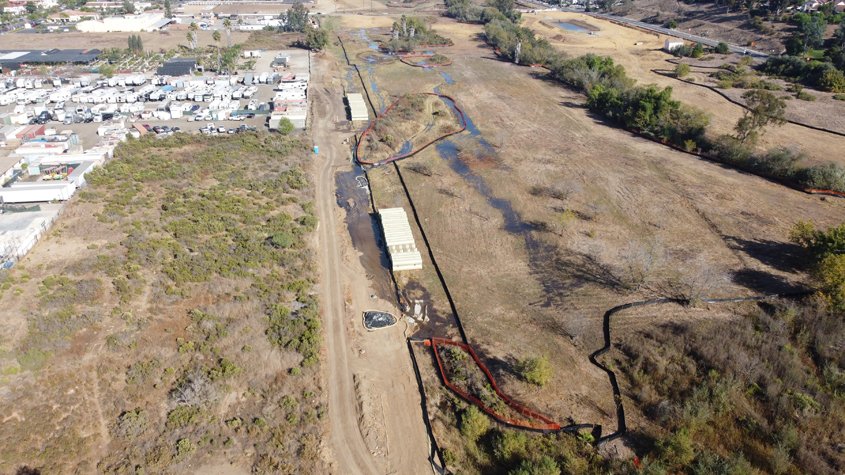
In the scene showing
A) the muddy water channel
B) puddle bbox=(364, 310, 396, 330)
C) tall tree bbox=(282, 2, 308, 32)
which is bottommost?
puddle bbox=(364, 310, 396, 330)

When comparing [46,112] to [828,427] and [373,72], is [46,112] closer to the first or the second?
[373,72]

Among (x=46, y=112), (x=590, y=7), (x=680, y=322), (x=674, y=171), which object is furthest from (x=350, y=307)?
(x=590, y=7)

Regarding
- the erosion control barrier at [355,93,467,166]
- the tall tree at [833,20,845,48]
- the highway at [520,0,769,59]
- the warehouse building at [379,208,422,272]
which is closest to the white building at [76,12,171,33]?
the erosion control barrier at [355,93,467,166]

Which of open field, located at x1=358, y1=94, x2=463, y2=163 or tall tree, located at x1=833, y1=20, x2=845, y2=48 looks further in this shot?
tall tree, located at x1=833, y1=20, x2=845, y2=48

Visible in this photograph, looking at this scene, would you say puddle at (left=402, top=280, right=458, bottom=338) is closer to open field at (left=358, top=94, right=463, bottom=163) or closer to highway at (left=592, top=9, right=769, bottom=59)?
open field at (left=358, top=94, right=463, bottom=163)

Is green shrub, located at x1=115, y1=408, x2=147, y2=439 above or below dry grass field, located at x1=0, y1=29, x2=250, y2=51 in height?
below

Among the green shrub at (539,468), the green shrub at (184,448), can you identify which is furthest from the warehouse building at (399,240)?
the green shrub at (539,468)

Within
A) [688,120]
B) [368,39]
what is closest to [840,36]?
[688,120]

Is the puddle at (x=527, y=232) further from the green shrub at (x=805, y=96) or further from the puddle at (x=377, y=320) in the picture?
the green shrub at (x=805, y=96)
